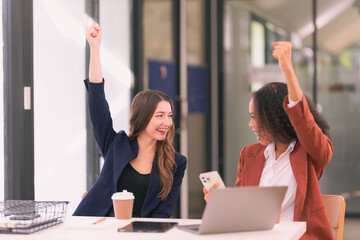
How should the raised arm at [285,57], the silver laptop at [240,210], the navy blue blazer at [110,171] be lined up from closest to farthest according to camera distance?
1. the silver laptop at [240,210]
2. the raised arm at [285,57]
3. the navy blue blazer at [110,171]

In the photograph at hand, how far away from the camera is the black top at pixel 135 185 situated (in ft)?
9.40

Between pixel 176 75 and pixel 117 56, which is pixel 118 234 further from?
pixel 176 75

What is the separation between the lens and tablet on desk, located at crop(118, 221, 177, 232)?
216 cm

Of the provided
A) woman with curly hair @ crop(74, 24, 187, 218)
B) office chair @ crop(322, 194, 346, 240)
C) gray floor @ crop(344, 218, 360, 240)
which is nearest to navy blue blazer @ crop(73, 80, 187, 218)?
woman with curly hair @ crop(74, 24, 187, 218)

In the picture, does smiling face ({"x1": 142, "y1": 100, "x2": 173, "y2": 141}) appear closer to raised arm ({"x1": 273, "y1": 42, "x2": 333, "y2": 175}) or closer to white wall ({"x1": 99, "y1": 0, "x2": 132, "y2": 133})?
raised arm ({"x1": 273, "y1": 42, "x2": 333, "y2": 175})

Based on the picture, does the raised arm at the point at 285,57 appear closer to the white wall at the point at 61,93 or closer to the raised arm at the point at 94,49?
the raised arm at the point at 94,49

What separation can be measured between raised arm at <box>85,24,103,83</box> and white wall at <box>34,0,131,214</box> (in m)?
0.96

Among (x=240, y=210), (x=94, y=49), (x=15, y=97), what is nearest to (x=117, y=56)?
(x=15, y=97)

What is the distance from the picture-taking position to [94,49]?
2797mm

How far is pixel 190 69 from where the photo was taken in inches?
259

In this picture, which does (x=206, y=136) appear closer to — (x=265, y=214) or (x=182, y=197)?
(x=182, y=197)

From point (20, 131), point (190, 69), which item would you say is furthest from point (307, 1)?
point (20, 131)

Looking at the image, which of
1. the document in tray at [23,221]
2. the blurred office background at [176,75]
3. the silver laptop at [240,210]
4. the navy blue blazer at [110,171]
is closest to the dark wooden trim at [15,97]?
the blurred office background at [176,75]

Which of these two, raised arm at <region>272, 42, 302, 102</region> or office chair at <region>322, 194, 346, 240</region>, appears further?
office chair at <region>322, 194, 346, 240</region>
